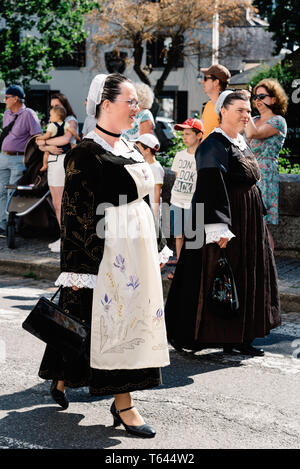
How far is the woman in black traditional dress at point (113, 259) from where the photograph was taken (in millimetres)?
4066

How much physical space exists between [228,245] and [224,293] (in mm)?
366

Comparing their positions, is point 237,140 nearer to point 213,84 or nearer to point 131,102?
point 131,102

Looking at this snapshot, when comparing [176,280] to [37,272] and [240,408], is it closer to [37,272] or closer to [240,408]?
[240,408]

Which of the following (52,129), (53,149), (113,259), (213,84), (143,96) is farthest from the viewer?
(52,129)

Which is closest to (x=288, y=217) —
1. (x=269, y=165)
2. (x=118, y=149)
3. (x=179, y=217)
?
(x=269, y=165)

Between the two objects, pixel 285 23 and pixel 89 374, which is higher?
pixel 285 23

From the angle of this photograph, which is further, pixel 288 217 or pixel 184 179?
pixel 288 217

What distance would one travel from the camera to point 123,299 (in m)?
4.07

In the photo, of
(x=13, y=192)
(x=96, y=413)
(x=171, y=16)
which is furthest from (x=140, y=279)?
(x=171, y=16)

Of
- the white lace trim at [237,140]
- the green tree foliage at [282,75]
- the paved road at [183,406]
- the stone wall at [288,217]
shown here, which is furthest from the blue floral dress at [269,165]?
the green tree foliage at [282,75]

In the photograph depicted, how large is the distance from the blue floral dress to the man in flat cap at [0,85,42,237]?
3.67m

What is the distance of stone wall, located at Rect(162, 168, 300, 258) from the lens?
8.74m

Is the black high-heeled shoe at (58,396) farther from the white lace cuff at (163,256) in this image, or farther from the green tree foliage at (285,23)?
the green tree foliage at (285,23)

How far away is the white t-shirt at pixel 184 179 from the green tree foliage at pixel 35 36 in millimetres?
10980
